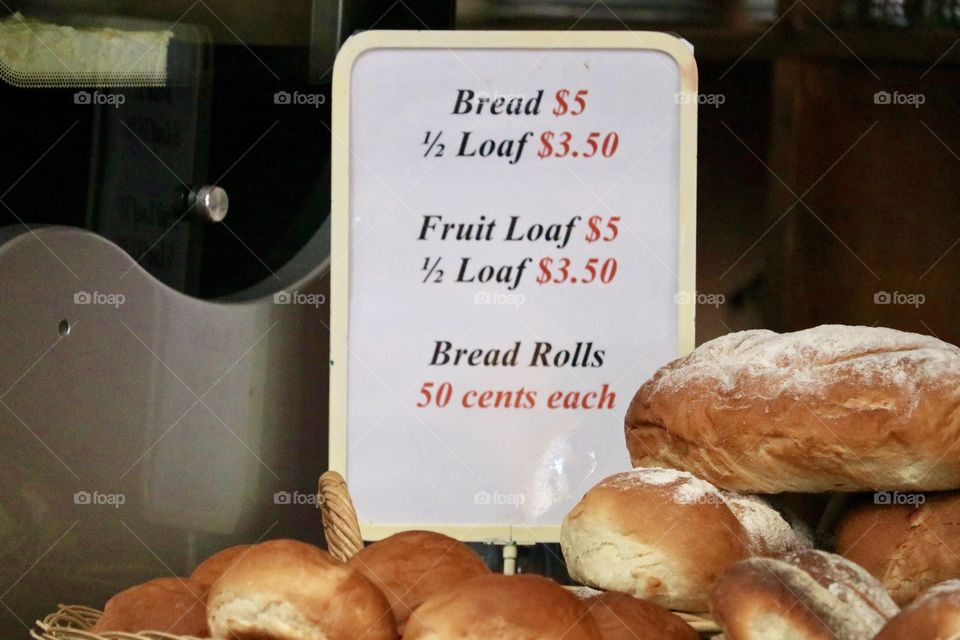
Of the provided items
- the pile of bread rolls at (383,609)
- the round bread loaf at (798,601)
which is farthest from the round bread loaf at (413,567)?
the round bread loaf at (798,601)

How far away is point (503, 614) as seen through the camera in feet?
3.65

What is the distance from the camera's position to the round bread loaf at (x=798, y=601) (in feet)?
3.60

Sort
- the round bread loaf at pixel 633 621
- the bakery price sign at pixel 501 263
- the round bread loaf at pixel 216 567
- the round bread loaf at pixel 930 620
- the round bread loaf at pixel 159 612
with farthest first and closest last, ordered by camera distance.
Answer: the bakery price sign at pixel 501 263 → the round bread loaf at pixel 216 567 → the round bread loaf at pixel 159 612 → the round bread loaf at pixel 633 621 → the round bread loaf at pixel 930 620

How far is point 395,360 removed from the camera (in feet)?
5.97

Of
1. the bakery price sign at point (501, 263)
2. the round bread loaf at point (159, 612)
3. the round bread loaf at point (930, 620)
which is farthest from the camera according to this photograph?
the bakery price sign at point (501, 263)

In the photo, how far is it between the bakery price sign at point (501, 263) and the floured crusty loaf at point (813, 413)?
0.19 m

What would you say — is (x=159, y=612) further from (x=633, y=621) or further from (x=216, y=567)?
(x=633, y=621)

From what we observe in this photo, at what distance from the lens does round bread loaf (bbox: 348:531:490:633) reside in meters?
1.28

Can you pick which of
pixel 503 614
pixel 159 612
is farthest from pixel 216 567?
pixel 503 614

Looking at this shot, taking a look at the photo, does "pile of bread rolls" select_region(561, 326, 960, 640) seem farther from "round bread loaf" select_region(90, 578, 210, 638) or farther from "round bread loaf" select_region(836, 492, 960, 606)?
"round bread loaf" select_region(90, 578, 210, 638)

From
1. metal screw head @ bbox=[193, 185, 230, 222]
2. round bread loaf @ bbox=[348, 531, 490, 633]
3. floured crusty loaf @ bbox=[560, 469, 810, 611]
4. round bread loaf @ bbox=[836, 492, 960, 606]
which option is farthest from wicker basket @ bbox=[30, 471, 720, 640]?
metal screw head @ bbox=[193, 185, 230, 222]

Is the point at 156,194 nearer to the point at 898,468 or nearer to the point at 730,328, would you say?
the point at 730,328

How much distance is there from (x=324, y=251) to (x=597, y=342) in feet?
1.55

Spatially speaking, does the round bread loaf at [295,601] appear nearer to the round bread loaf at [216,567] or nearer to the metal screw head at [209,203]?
the round bread loaf at [216,567]
